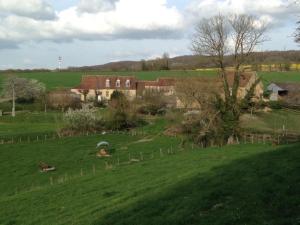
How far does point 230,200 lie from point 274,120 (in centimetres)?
6023

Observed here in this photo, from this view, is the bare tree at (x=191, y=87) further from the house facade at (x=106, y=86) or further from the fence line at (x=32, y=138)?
the house facade at (x=106, y=86)

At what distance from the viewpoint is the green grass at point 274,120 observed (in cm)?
6462

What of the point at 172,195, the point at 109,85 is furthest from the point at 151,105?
the point at 172,195

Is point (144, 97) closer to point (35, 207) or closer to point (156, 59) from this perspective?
point (35, 207)

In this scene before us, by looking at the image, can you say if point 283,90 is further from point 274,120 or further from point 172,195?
point 172,195

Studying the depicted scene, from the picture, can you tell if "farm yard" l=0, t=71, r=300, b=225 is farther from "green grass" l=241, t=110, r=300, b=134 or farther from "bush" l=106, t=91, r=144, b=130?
"green grass" l=241, t=110, r=300, b=134

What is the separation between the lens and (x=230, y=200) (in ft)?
50.0

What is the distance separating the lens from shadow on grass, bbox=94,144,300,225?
43.8ft

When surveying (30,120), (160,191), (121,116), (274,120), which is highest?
(160,191)

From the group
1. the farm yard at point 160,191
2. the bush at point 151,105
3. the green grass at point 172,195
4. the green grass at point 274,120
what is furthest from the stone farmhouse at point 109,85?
the green grass at point 172,195

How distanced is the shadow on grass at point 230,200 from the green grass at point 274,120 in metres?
44.1

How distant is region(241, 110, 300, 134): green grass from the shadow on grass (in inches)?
1736

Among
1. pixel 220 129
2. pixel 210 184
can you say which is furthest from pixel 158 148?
pixel 210 184

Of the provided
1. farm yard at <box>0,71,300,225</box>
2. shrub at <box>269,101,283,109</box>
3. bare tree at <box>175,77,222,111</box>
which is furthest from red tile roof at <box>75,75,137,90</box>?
farm yard at <box>0,71,300,225</box>
